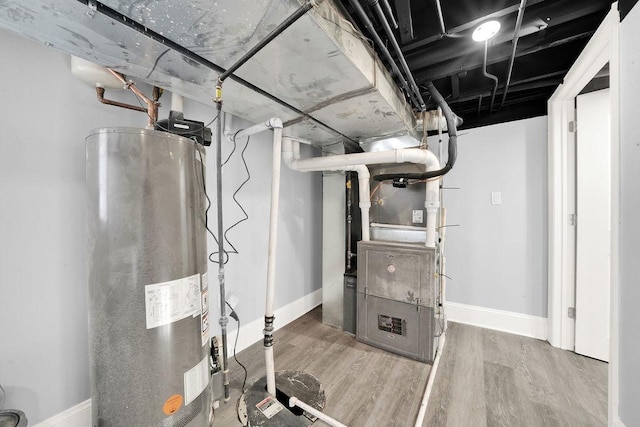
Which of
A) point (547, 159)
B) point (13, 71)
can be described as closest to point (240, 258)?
point (13, 71)

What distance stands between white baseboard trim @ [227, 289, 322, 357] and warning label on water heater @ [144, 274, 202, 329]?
3.77ft

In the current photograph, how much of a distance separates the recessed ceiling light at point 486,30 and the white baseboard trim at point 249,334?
2.71m

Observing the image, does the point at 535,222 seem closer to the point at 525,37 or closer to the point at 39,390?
the point at 525,37

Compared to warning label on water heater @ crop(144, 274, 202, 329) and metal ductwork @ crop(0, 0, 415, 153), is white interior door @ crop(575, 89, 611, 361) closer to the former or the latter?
metal ductwork @ crop(0, 0, 415, 153)

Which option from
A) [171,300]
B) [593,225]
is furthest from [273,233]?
[593,225]

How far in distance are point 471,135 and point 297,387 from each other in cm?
298

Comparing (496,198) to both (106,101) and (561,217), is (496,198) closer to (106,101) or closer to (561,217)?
(561,217)

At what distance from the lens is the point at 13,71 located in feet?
3.51

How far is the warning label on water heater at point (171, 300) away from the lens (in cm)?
93

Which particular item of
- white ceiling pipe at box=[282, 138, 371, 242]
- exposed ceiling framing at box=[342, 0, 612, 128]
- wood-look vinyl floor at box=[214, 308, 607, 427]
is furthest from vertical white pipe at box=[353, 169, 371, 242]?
wood-look vinyl floor at box=[214, 308, 607, 427]

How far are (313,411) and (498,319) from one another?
2.19 metres

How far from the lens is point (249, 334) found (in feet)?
7.05

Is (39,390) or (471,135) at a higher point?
(471,135)

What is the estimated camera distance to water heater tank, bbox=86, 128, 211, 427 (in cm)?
90
